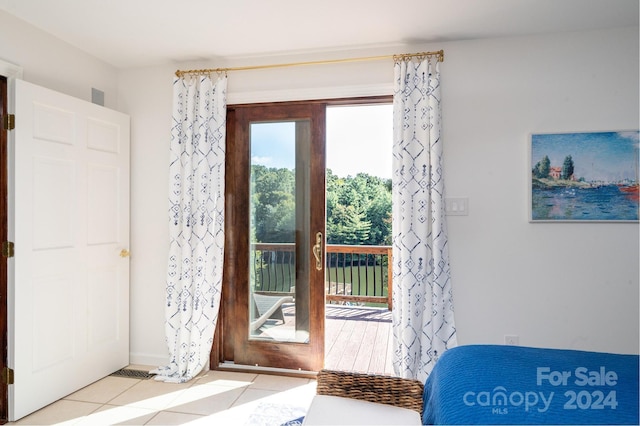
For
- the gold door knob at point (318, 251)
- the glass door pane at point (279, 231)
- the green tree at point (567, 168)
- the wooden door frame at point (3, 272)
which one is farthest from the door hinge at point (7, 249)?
the green tree at point (567, 168)

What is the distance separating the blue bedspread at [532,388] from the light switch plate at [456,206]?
1.30 meters

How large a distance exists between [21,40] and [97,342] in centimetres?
226

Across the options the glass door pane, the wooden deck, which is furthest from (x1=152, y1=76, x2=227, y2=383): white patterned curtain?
the wooden deck

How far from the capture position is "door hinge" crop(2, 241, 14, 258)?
229cm

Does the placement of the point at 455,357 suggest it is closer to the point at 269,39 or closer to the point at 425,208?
the point at 425,208

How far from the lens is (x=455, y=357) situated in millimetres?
1559

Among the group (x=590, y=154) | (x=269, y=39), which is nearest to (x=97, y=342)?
(x=269, y=39)

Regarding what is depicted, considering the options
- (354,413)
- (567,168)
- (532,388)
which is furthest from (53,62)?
(567,168)

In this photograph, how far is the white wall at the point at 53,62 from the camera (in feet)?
7.86

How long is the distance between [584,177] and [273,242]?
2373 millimetres

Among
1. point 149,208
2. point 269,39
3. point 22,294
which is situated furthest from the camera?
point 149,208

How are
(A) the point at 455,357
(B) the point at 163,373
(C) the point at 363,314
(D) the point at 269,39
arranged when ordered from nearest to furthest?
(A) the point at 455,357
(D) the point at 269,39
(B) the point at 163,373
(C) the point at 363,314

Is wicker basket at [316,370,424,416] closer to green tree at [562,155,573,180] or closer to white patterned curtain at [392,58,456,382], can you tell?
white patterned curtain at [392,58,456,382]

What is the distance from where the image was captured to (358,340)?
3938 millimetres
